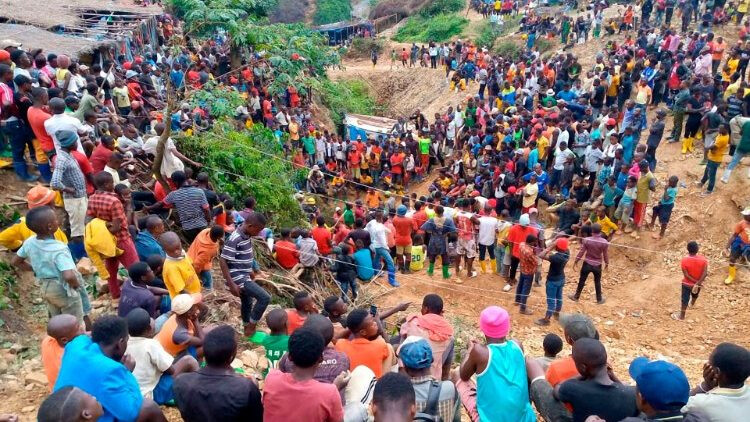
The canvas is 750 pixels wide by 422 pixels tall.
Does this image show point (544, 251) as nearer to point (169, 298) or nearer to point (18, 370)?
point (169, 298)

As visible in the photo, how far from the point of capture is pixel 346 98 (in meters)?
24.8

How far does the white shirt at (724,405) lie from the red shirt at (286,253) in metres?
5.49

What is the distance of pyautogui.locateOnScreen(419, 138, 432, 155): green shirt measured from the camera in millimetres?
16469

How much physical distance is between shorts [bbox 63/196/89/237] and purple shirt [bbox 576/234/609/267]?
6846mm

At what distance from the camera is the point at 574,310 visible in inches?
377

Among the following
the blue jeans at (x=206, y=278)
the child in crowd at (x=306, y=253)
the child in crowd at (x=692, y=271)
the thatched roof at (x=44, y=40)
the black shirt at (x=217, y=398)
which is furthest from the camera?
the thatched roof at (x=44, y=40)

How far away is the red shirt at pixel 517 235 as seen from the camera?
364 inches

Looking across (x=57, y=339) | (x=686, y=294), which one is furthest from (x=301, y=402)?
(x=686, y=294)

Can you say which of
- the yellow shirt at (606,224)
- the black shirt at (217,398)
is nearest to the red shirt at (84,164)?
the black shirt at (217,398)

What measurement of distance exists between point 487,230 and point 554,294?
1.69 metres

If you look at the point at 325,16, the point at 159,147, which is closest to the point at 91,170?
the point at 159,147

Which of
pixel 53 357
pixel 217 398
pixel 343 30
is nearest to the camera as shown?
pixel 217 398

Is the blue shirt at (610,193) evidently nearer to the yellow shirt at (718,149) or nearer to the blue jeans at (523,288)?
the yellow shirt at (718,149)

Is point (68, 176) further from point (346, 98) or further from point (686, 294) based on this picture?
point (346, 98)
